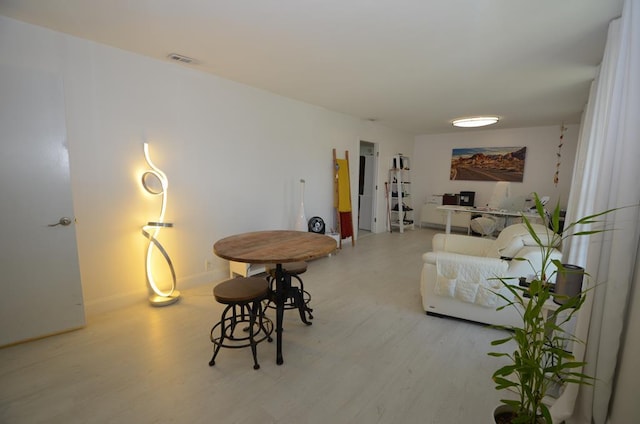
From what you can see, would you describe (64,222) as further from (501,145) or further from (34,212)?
(501,145)

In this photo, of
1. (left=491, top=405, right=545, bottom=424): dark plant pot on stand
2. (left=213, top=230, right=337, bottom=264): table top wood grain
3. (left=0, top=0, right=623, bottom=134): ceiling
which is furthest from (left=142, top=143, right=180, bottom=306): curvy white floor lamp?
(left=491, top=405, right=545, bottom=424): dark plant pot on stand

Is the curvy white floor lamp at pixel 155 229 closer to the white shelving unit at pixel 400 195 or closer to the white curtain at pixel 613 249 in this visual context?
the white curtain at pixel 613 249

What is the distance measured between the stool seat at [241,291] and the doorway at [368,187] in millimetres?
4696

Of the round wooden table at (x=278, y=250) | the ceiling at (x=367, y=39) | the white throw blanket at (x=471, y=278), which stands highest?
the ceiling at (x=367, y=39)

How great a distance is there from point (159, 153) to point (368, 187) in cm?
479

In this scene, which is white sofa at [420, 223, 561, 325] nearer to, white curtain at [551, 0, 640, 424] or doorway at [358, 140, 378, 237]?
white curtain at [551, 0, 640, 424]

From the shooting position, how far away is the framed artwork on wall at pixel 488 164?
258 inches

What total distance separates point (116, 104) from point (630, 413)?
4.12 metres

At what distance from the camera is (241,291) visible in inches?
80.2

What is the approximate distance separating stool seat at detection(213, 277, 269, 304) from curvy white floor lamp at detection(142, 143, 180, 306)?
124 centimetres

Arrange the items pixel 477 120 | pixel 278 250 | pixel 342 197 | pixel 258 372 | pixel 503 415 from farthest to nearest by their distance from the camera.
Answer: pixel 342 197 < pixel 477 120 < pixel 278 250 < pixel 258 372 < pixel 503 415

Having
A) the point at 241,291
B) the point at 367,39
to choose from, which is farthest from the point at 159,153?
the point at 367,39

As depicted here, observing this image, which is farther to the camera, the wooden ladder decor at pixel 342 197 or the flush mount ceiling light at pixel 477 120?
the wooden ladder decor at pixel 342 197

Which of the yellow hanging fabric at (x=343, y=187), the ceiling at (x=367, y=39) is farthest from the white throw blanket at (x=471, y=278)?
the yellow hanging fabric at (x=343, y=187)
